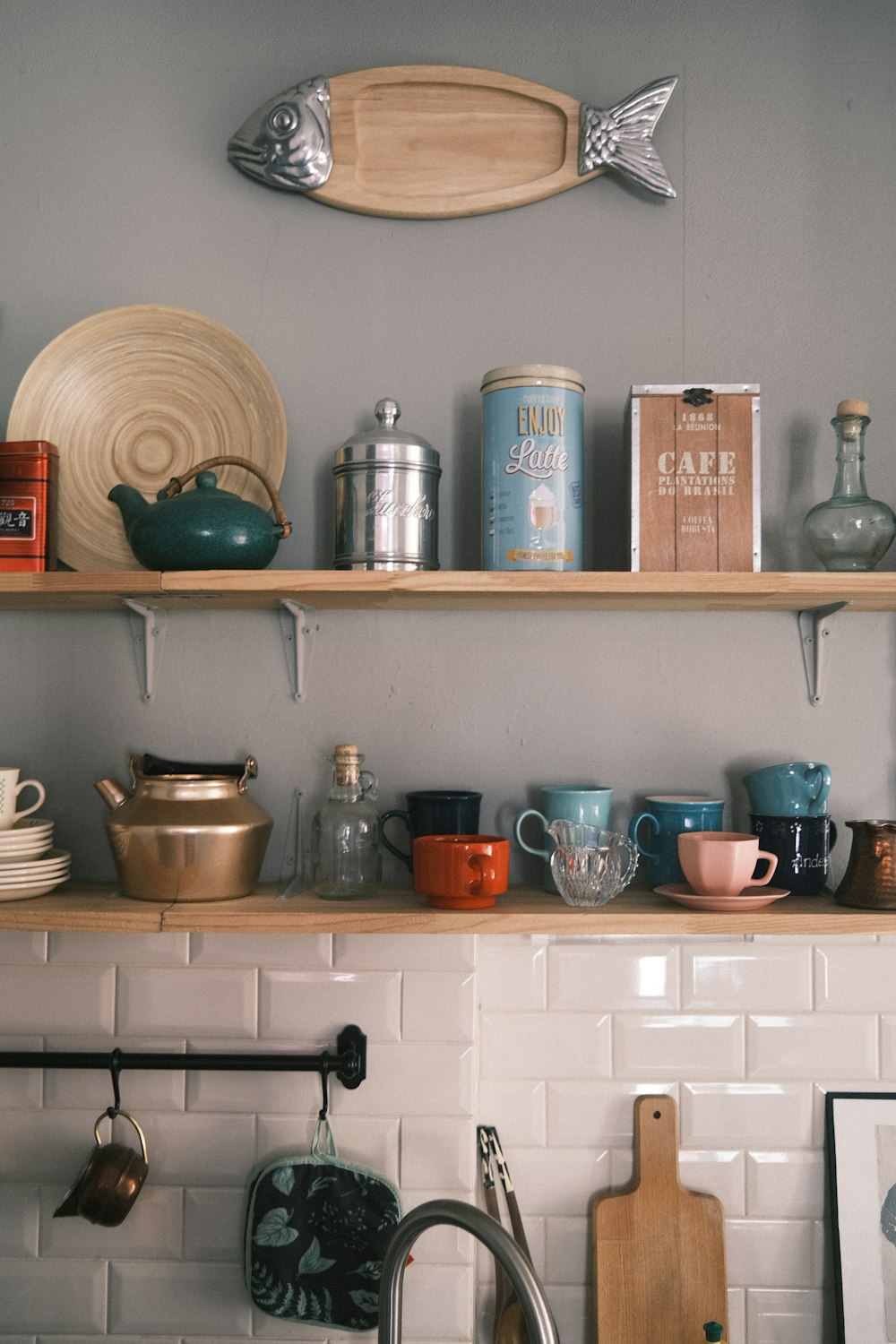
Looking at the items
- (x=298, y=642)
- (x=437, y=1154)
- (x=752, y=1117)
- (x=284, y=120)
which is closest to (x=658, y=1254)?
(x=752, y=1117)

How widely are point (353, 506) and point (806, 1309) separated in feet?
4.27

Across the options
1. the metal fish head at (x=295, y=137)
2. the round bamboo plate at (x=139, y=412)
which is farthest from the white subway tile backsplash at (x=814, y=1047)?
the metal fish head at (x=295, y=137)

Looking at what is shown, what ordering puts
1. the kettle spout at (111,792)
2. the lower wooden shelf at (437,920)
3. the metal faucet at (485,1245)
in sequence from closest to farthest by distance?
the metal faucet at (485,1245)
the lower wooden shelf at (437,920)
the kettle spout at (111,792)

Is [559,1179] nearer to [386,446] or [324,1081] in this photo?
[324,1081]

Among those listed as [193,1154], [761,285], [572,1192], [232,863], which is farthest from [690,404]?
[193,1154]

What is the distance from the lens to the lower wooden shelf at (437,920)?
4.28 feet

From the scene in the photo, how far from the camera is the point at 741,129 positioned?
159 centimetres

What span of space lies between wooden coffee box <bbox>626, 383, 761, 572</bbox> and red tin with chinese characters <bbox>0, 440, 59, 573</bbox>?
0.80 meters

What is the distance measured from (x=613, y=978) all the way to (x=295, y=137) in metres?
1.33

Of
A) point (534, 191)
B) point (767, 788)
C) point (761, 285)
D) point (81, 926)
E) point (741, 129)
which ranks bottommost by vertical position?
point (81, 926)

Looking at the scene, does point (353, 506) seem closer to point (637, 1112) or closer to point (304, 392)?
point (304, 392)

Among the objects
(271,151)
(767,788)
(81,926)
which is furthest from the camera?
(271,151)

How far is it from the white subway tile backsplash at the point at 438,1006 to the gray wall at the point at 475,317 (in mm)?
241

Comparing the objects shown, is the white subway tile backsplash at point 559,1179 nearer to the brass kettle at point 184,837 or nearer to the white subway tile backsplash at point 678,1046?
the white subway tile backsplash at point 678,1046
